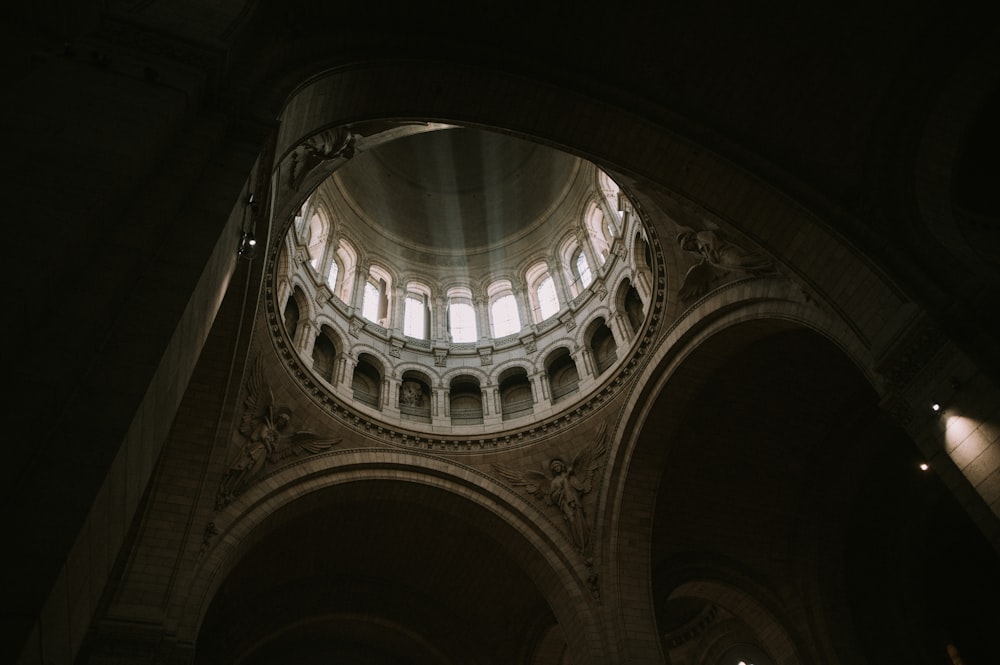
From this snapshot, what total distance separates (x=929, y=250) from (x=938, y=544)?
1129 centimetres

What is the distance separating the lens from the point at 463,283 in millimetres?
21047

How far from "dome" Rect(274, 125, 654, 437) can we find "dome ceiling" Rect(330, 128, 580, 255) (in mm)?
48

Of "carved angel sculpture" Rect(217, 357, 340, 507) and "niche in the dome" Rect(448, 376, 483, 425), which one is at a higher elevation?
"niche in the dome" Rect(448, 376, 483, 425)

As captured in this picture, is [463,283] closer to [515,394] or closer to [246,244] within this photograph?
[515,394]

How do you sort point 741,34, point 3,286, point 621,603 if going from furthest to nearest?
point 621,603 → point 741,34 → point 3,286

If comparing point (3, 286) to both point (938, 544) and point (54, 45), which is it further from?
point (938, 544)

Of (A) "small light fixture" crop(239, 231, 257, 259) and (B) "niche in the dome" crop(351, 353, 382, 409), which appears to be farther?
(B) "niche in the dome" crop(351, 353, 382, 409)

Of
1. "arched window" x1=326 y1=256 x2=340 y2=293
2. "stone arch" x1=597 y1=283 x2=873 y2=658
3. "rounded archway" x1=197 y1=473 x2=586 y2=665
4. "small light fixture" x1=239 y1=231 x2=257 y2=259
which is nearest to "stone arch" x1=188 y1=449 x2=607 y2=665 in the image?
"rounded archway" x1=197 y1=473 x2=586 y2=665

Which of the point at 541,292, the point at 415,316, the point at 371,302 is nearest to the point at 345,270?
the point at 371,302

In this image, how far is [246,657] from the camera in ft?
53.8

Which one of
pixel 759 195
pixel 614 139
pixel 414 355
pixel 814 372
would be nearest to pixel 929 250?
pixel 759 195

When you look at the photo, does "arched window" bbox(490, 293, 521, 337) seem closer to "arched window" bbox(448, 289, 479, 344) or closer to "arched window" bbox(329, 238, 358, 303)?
"arched window" bbox(448, 289, 479, 344)

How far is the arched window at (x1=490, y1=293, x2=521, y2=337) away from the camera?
19375mm

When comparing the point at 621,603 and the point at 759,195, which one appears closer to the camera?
the point at 759,195
